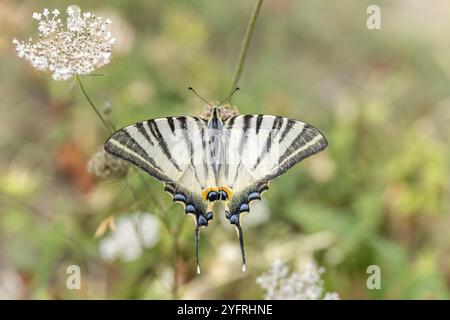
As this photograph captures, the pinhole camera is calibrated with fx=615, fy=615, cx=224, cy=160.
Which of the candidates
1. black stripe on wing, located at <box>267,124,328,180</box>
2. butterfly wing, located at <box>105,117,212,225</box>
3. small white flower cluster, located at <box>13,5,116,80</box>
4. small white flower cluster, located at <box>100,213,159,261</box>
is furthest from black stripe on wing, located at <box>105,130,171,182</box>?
small white flower cluster, located at <box>100,213,159,261</box>

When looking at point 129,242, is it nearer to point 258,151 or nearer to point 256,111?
point 256,111

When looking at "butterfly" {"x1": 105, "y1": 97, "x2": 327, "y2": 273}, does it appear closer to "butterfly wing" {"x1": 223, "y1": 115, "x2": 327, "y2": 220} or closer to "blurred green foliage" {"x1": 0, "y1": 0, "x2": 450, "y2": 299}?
"butterfly wing" {"x1": 223, "y1": 115, "x2": 327, "y2": 220}

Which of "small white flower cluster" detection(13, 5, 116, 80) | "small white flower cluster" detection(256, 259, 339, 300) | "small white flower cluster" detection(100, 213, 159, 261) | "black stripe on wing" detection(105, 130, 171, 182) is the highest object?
"small white flower cluster" detection(13, 5, 116, 80)

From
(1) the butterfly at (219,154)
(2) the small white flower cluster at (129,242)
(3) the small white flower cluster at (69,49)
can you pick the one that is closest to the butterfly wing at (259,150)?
(1) the butterfly at (219,154)

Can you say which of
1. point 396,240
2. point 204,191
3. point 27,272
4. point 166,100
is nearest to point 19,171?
point 27,272

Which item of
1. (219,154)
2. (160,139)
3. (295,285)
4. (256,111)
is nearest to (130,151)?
(160,139)
